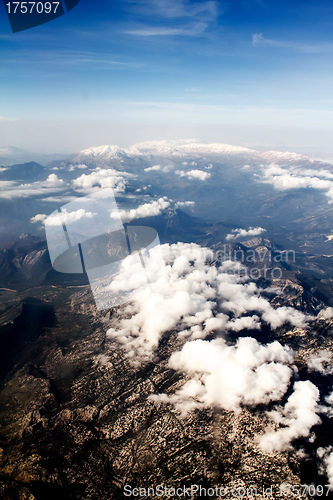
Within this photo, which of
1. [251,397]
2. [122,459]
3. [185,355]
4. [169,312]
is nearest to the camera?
[122,459]

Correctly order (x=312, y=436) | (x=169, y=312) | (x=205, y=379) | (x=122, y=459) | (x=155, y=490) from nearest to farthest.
→ (x=155, y=490) → (x=122, y=459) → (x=312, y=436) → (x=205, y=379) → (x=169, y=312)

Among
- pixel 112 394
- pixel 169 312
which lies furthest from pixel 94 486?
pixel 169 312

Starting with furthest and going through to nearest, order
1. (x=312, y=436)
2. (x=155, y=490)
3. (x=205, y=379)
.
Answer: (x=205, y=379) → (x=312, y=436) → (x=155, y=490)

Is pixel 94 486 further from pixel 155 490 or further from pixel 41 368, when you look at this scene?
pixel 41 368

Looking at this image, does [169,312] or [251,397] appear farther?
[169,312]

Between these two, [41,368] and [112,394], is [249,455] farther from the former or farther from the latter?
[41,368]

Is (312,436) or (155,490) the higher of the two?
(155,490)

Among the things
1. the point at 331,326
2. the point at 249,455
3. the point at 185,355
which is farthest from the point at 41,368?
the point at 331,326

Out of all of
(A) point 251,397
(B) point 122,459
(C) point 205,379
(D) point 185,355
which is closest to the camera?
(B) point 122,459

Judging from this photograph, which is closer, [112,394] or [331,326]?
[112,394]
